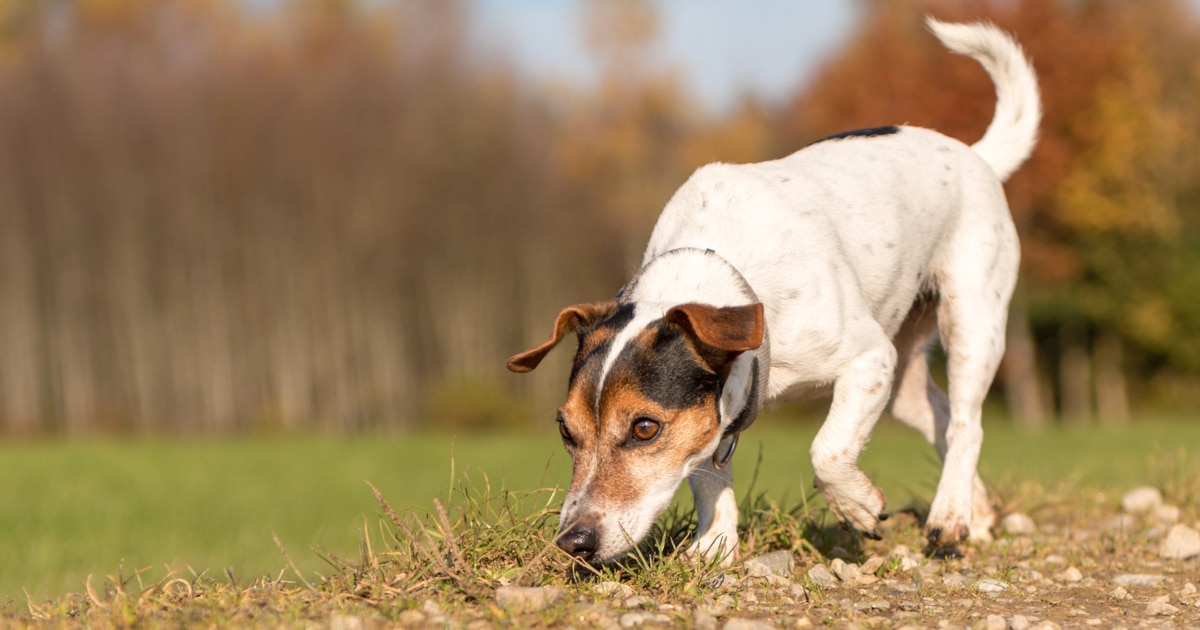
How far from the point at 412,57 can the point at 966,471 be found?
34709 millimetres

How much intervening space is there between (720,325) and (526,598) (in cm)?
122

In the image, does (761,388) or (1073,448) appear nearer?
(761,388)

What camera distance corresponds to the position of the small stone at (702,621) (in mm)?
4211

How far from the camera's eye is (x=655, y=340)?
4777 mm

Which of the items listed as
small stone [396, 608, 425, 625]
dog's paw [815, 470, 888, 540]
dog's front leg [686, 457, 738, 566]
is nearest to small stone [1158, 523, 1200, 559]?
dog's paw [815, 470, 888, 540]

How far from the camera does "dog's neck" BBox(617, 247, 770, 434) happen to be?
499 cm

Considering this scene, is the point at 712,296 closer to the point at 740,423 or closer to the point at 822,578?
the point at 740,423

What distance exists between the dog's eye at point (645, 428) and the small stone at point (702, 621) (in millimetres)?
717

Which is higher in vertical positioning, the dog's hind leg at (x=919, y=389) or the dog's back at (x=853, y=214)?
the dog's back at (x=853, y=214)

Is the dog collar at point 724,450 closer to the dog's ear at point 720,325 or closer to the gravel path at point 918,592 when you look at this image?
the gravel path at point 918,592

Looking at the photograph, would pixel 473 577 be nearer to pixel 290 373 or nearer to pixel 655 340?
pixel 655 340

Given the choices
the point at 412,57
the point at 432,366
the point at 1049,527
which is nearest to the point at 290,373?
the point at 432,366

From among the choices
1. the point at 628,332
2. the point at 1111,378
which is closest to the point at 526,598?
the point at 628,332

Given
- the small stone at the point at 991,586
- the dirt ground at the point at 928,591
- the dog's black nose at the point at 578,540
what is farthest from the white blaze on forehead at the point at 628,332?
the small stone at the point at 991,586
